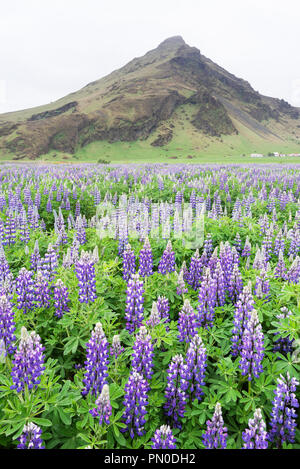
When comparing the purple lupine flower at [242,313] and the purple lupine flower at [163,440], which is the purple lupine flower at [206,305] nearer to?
the purple lupine flower at [242,313]

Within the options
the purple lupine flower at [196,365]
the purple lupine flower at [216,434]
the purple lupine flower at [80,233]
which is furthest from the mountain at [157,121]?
the purple lupine flower at [216,434]

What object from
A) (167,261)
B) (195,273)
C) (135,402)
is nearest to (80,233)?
(167,261)

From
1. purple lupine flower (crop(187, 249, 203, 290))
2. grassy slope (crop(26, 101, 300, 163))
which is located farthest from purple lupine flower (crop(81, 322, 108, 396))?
grassy slope (crop(26, 101, 300, 163))

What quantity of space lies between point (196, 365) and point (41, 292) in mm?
1915

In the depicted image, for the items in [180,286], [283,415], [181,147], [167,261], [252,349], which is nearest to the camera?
[283,415]

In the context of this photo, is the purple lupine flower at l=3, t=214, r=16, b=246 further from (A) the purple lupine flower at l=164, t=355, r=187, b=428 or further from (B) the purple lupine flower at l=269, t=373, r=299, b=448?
(B) the purple lupine flower at l=269, t=373, r=299, b=448

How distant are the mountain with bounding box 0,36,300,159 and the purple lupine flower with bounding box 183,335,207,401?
3623 inches

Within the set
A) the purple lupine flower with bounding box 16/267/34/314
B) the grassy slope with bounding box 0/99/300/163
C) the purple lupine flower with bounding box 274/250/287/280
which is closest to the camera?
the purple lupine flower with bounding box 16/267/34/314

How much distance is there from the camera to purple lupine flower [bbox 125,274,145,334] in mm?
3002

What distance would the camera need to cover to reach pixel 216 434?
2.16m

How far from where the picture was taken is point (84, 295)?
3.20m

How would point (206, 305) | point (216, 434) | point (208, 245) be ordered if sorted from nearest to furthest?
1. point (216, 434)
2. point (206, 305)
3. point (208, 245)

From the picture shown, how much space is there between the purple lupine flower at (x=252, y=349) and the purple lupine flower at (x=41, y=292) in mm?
2204

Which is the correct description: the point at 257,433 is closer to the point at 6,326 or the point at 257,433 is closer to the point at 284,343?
the point at 284,343
